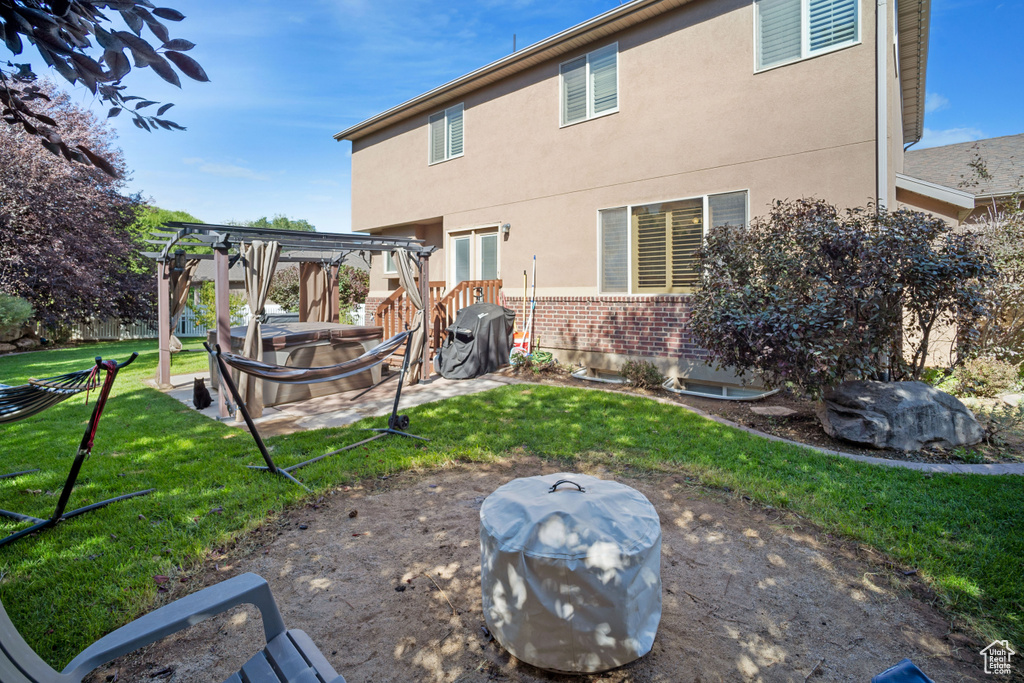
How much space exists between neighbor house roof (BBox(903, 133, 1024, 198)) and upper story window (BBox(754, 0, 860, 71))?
18.1 ft

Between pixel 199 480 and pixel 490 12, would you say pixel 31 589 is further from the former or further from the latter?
pixel 490 12

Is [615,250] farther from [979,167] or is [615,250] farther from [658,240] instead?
[979,167]

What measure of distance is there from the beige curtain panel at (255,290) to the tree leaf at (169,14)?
5458mm

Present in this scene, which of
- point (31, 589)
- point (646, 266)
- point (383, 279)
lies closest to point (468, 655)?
point (31, 589)

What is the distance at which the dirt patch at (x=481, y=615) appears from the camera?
91.2 inches

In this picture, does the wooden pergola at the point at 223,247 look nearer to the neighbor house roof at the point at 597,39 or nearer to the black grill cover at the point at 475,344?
the black grill cover at the point at 475,344

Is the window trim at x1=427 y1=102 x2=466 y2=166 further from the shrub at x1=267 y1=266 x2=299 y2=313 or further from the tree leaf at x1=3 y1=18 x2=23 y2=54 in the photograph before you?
the shrub at x1=267 y1=266 x2=299 y2=313

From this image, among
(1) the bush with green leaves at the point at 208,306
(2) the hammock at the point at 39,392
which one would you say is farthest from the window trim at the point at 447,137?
(2) the hammock at the point at 39,392

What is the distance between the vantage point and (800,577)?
303cm

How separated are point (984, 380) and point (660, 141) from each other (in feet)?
18.5

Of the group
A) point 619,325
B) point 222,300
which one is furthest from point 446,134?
point 222,300

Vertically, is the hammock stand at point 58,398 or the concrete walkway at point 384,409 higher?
the hammock stand at point 58,398

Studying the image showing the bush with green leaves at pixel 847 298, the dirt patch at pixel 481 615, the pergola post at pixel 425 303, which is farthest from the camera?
the pergola post at pixel 425 303

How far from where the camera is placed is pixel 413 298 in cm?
879
